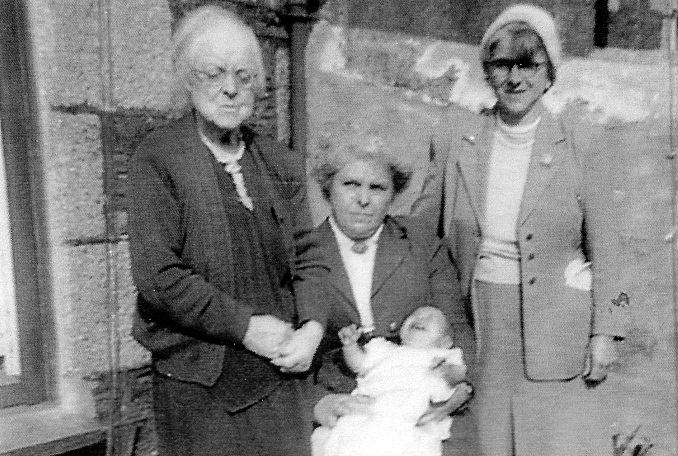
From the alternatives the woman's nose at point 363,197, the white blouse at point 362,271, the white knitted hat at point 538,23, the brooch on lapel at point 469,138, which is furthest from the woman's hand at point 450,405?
the white knitted hat at point 538,23

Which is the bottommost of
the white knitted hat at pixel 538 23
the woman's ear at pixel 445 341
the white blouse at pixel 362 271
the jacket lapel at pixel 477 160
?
the woman's ear at pixel 445 341

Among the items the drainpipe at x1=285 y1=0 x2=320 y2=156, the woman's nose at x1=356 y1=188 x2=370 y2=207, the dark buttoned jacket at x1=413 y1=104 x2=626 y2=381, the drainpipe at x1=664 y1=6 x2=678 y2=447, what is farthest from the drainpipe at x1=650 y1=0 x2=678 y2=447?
the drainpipe at x1=285 y1=0 x2=320 y2=156

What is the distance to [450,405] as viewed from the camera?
1.85 metres

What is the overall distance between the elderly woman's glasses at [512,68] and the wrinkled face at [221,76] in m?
0.64

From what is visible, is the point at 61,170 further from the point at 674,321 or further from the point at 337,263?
the point at 674,321

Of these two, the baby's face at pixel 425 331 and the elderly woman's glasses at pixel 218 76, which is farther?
the baby's face at pixel 425 331

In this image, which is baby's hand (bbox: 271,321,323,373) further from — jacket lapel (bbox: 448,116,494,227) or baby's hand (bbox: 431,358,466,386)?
jacket lapel (bbox: 448,116,494,227)

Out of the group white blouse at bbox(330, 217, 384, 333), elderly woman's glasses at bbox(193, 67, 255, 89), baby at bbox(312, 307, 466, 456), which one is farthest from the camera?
white blouse at bbox(330, 217, 384, 333)

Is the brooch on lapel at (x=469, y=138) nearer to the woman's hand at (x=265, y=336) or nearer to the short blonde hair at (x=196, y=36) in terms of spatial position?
the short blonde hair at (x=196, y=36)

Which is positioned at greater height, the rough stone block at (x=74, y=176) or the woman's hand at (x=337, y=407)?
the rough stone block at (x=74, y=176)

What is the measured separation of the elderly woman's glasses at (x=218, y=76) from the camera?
1.65 meters

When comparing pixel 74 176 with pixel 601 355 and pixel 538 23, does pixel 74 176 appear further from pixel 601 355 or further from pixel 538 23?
pixel 601 355

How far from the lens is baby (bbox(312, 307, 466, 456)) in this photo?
1.76m

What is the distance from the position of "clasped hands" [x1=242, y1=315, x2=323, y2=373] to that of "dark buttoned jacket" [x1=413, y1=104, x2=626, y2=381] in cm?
45
